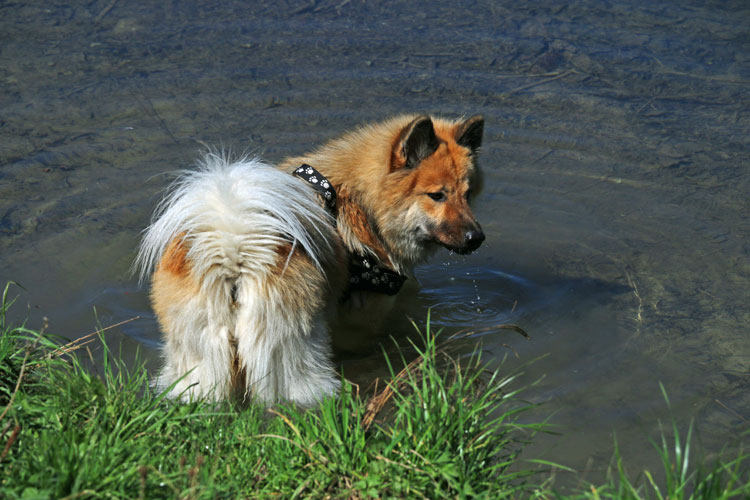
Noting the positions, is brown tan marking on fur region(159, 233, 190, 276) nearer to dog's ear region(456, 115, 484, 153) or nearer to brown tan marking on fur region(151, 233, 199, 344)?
brown tan marking on fur region(151, 233, 199, 344)

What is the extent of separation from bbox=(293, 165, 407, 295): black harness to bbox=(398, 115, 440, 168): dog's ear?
1.36 ft

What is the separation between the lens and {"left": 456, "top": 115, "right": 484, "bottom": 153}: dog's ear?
12.1 ft

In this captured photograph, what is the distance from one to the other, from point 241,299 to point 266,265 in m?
0.16

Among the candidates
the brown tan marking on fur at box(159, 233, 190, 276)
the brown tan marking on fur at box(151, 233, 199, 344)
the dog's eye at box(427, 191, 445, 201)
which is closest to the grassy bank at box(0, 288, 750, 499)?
the brown tan marking on fur at box(151, 233, 199, 344)

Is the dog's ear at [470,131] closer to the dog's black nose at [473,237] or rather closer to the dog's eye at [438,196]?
the dog's eye at [438,196]

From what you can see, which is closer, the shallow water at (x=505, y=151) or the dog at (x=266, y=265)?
the dog at (x=266, y=265)

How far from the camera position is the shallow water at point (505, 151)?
3.90m

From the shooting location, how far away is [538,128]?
233 inches

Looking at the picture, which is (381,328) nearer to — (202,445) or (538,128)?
(202,445)

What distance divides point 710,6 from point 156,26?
17.9 ft

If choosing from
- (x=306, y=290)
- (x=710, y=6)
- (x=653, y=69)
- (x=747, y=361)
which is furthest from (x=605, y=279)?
(x=710, y=6)

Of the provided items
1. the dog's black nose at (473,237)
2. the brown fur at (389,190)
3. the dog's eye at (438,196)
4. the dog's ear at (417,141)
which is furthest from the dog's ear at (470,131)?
the dog's black nose at (473,237)

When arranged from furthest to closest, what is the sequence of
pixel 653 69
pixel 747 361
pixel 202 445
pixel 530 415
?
pixel 653 69 < pixel 747 361 < pixel 530 415 < pixel 202 445

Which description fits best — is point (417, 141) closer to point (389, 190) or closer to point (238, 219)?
point (389, 190)
